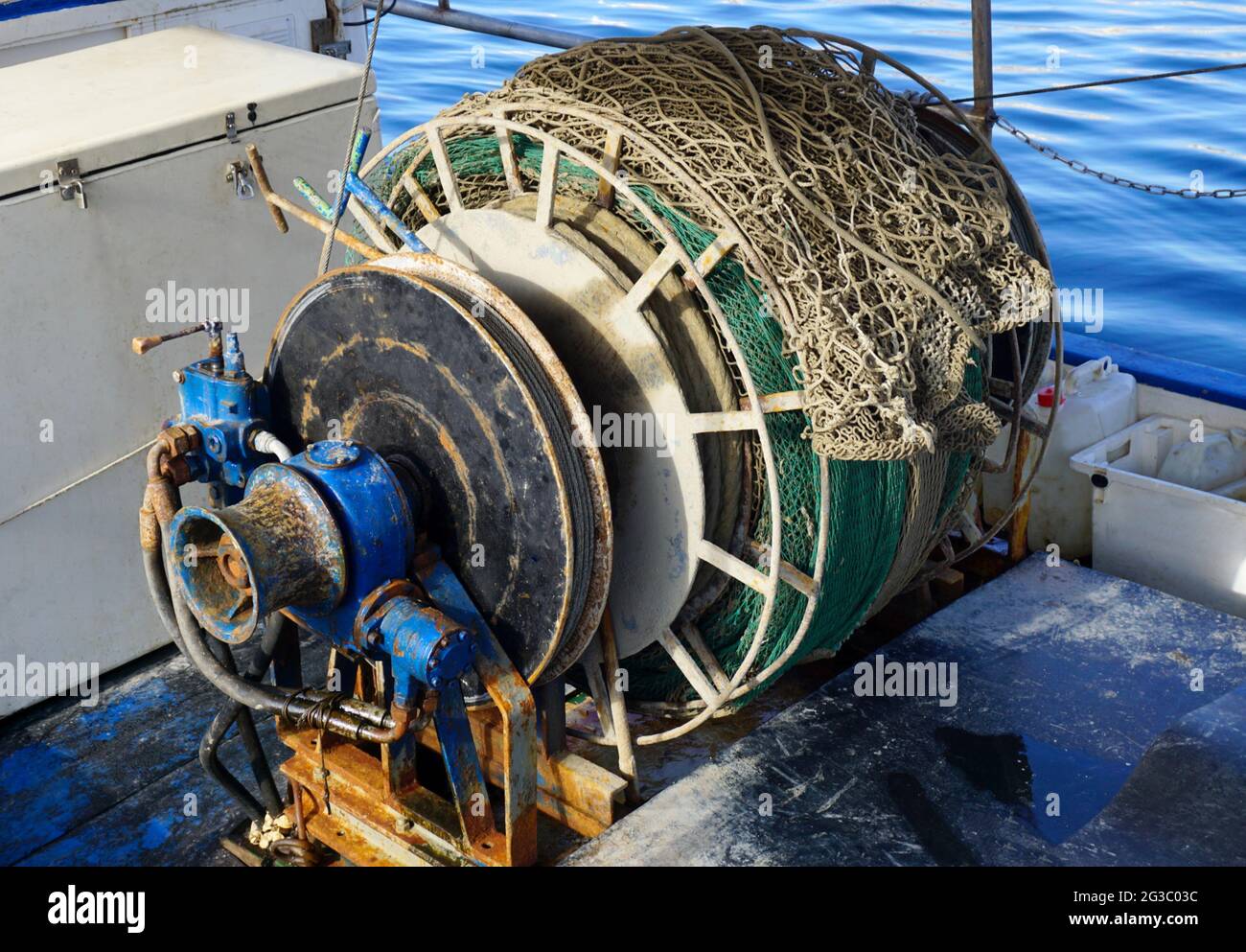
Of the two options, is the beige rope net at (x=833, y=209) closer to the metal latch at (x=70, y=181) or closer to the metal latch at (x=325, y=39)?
the metal latch at (x=70, y=181)

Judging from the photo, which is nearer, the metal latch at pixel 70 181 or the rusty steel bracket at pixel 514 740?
the rusty steel bracket at pixel 514 740

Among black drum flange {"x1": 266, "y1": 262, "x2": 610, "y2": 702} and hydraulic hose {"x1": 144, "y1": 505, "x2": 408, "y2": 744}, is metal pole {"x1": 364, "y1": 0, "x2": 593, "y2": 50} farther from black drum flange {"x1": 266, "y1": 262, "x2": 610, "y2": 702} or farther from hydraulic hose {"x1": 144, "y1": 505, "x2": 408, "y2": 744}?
hydraulic hose {"x1": 144, "y1": 505, "x2": 408, "y2": 744}

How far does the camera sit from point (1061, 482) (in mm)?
4945

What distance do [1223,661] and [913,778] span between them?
1098 mm

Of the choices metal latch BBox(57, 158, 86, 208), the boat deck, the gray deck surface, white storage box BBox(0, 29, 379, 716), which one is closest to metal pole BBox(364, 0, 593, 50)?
white storage box BBox(0, 29, 379, 716)

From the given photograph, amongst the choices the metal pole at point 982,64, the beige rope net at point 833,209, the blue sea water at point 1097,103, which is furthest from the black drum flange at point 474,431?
the blue sea water at point 1097,103

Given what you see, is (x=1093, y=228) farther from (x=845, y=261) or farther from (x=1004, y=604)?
(x=845, y=261)

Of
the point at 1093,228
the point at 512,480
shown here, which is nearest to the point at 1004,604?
the point at 512,480

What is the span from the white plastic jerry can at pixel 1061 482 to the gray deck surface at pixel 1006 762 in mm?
586

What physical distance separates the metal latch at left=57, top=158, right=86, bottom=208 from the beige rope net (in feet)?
4.61

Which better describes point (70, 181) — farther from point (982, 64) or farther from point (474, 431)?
point (982, 64)

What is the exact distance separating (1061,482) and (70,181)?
3.44 metres

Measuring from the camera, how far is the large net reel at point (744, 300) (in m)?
3.25

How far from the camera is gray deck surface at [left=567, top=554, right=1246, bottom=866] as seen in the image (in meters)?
3.36
